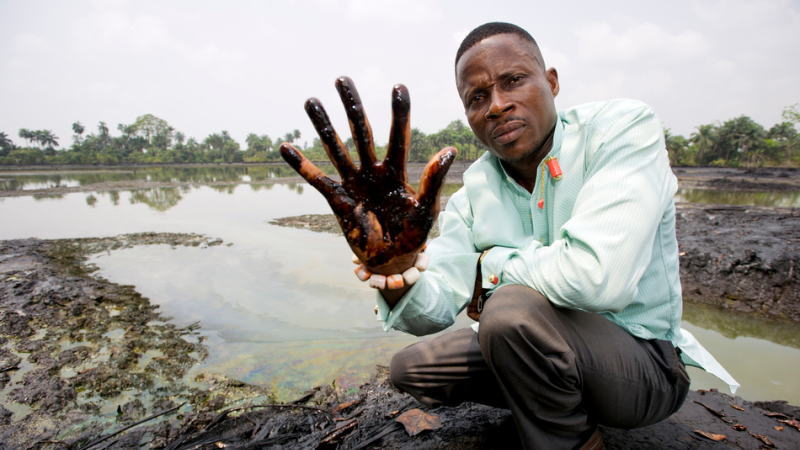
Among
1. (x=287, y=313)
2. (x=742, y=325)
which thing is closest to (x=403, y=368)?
(x=287, y=313)

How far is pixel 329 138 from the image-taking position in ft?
4.21

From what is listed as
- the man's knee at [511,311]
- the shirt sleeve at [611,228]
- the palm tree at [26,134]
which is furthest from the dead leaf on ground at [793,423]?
the palm tree at [26,134]

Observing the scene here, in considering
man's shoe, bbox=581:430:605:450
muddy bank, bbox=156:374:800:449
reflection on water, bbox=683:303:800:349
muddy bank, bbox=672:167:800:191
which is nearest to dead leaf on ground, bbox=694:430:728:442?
muddy bank, bbox=156:374:800:449

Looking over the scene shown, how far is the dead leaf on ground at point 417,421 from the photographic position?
2.03 m

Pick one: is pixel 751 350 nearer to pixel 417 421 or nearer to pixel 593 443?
pixel 593 443

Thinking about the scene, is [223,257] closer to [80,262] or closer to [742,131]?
[80,262]

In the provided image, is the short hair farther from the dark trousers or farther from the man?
the dark trousers

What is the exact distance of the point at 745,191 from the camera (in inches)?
717

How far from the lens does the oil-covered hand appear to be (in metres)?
1.25

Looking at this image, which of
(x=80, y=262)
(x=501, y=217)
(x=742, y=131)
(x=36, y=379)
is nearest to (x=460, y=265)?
(x=501, y=217)

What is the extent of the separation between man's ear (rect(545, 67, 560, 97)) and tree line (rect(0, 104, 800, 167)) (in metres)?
12.2

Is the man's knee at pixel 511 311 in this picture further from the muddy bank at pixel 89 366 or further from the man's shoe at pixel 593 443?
the muddy bank at pixel 89 366

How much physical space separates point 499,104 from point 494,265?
665 mm

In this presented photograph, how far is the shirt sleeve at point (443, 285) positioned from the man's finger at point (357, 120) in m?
0.51
